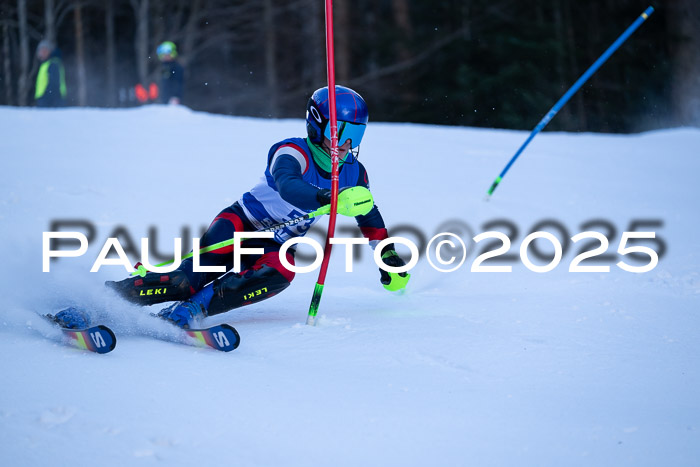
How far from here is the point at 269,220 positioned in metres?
3.60

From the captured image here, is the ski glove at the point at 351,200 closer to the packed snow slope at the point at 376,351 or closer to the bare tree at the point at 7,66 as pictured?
the packed snow slope at the point at 376,351

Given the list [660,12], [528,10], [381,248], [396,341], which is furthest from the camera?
[528,10]

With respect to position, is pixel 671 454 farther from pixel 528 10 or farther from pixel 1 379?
pixel 528 10

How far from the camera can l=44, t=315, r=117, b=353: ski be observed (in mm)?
2664

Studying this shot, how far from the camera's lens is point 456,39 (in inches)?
717

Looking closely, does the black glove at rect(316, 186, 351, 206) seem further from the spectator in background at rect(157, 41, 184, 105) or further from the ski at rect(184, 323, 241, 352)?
the spectator in background at rect(157, 41, 184, 105)

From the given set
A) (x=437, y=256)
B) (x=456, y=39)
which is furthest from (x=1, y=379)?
(x=456, y=39)

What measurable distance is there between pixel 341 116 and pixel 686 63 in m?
14.5

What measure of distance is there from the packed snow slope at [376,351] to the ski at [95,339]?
2.0 inches

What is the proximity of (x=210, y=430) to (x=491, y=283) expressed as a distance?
9.59 ft

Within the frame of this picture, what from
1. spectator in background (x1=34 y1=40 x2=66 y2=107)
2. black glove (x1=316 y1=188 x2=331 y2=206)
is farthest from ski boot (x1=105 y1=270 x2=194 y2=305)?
spectator in background (x1=34 y1=40 x2=66 y2=107)

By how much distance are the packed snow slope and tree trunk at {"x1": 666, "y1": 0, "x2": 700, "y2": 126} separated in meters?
9.42

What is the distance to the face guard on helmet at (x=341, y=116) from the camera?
332 centimetres

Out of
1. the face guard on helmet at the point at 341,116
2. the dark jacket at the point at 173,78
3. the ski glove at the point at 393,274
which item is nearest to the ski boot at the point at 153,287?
the face guard on helmet at the point at 341,116
